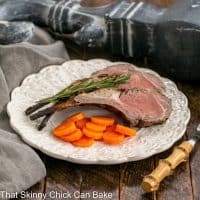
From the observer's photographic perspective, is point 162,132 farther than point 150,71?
No

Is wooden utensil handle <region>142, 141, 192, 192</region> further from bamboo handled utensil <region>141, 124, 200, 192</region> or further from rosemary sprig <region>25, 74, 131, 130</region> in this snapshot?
rosemary sprig <region>25, 74, 131, 130</region>

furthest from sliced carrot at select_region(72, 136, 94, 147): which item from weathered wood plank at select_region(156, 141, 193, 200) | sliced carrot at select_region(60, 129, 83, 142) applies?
weathered wood plank at select_region(156, 141, 193, 200)

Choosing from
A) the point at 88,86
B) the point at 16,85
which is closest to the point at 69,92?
the point at 88,86

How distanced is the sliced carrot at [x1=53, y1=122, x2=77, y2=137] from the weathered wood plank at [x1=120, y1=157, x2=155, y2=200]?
0.10m

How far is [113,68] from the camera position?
1.19 m

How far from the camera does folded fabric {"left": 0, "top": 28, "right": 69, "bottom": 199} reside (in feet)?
3.19

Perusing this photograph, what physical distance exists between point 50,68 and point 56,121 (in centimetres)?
18

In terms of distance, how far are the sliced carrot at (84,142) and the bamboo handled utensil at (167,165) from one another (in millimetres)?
127

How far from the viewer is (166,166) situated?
98 cm

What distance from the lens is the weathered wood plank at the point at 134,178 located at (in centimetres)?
98

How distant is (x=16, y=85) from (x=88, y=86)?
0.58ft

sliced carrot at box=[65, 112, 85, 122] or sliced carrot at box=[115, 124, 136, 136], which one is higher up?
sliced carrot at box=[65, 112, 85, 122]

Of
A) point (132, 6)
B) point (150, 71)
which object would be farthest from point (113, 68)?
point (132, 6)

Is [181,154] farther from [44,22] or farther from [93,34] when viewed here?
[44,22]
